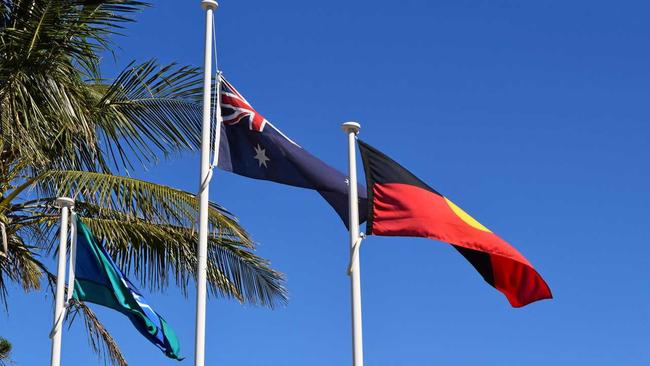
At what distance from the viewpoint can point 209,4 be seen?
13.1 m

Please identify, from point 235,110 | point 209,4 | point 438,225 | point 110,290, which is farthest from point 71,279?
point 438,225

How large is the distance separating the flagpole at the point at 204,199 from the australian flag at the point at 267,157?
198 millimetres

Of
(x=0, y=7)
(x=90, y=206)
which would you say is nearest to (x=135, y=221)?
(x=90, y=206)

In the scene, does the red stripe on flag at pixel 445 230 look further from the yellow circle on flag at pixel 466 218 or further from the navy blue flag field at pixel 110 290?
the navy blue flag field at pixel 110 290

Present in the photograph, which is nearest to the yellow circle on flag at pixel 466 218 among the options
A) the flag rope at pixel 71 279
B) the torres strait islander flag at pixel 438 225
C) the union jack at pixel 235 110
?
the torres strait islander flag at pixel 438 225

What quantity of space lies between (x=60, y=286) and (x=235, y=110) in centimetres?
311

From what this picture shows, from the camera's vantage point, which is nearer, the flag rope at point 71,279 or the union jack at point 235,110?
the union jack at point 235,110

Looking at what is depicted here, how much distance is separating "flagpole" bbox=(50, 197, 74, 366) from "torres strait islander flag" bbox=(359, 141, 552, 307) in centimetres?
403

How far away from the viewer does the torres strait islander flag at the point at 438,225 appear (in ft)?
36.6

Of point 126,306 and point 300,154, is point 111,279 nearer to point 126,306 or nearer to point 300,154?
point 126,306

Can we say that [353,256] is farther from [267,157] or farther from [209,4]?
[209,4]

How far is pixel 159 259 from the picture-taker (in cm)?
1612

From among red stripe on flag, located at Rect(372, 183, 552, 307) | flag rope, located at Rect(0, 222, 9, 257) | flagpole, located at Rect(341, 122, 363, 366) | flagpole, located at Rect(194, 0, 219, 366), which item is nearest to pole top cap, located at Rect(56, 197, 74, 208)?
flag rope, located at Rect(0, 222, 9, 257)

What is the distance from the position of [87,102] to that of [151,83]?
3.72 ft
